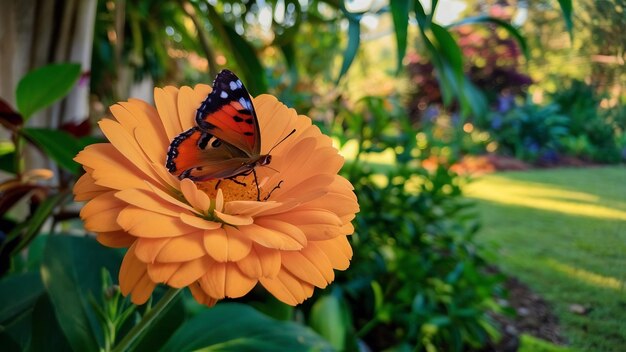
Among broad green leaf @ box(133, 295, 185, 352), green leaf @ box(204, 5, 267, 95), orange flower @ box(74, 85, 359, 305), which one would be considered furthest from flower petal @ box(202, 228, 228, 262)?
green leaf @ box(204, 5, 267, 95)

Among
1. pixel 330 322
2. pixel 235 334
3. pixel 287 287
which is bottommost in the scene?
pixel 330 322

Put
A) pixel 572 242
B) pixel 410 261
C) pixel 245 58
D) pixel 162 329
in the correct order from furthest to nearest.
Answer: pixel 410 261 → pixel 245 58 → pixel 572 242 → pixel 162 329

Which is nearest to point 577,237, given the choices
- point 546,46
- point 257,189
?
point 546,46

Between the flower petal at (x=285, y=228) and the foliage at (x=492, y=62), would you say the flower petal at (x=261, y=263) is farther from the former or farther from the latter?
the foliage at (x=492, y=62)

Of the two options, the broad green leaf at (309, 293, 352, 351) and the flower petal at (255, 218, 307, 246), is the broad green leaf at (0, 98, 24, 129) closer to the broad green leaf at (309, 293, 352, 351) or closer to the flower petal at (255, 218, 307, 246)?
the flower petal at (255, 218, 307, 246)

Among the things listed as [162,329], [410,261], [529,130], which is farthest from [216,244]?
[529,130]

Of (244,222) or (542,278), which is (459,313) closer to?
(542,278)

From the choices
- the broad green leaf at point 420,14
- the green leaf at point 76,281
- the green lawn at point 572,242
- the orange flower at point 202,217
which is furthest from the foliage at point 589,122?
the green leaf at point 76,281

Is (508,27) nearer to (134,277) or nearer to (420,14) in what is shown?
(420,14)
